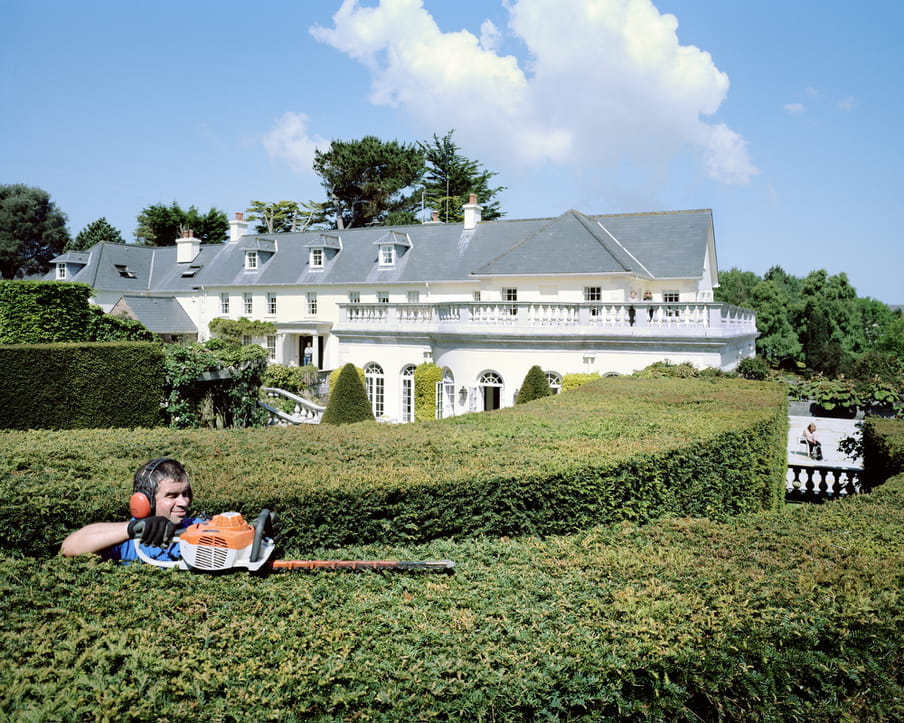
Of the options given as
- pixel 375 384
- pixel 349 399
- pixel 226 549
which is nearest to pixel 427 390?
pixel 375 384

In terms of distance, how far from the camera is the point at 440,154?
65875mm

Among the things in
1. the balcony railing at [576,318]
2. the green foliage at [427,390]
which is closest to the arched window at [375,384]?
the balcony railing at [576,318]

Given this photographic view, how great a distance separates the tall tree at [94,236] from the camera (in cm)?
7800

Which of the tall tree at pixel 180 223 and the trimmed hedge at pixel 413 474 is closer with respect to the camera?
the trimmed hedge at pixel 413 474

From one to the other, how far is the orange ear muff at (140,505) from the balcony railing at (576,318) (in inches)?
731

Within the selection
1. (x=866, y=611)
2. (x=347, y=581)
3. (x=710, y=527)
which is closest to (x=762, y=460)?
(x=710, y=527)

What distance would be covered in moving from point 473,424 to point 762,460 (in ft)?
17.6

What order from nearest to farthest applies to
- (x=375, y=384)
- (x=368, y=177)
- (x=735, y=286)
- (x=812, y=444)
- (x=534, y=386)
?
(x=812, y=444)
(x=534, y=386)
(x=375, y=384)
(x=368, y=177)
(x=735, y=286)

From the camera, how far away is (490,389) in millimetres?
23953

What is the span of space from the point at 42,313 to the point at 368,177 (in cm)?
5255

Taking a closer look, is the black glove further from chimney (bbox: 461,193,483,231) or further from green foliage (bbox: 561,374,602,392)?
chimney (bbox: 461,193,483,231)

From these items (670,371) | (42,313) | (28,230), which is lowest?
(670,371)

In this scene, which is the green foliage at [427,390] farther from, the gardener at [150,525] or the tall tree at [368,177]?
the tall tree at [368,177]

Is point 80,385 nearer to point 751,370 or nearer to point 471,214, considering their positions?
point 751,370
